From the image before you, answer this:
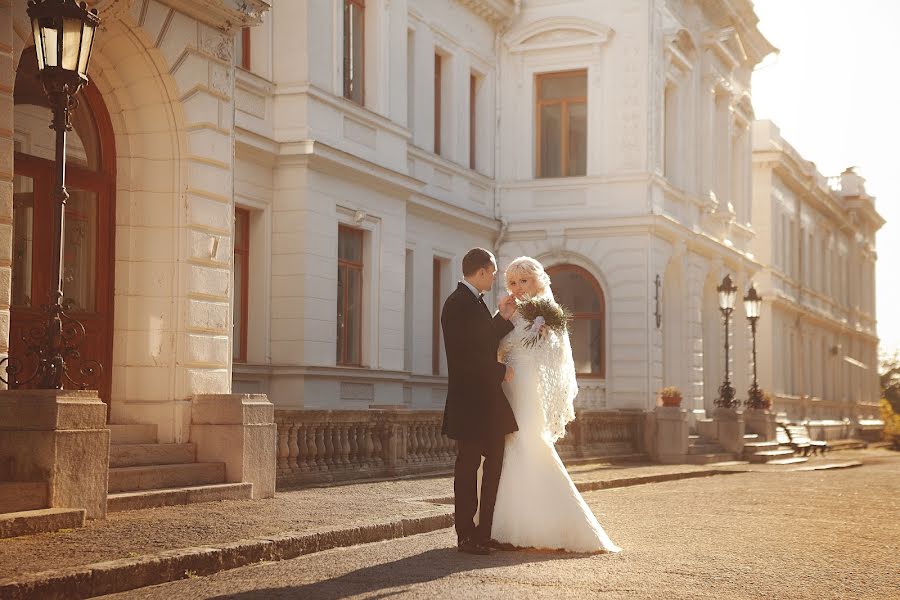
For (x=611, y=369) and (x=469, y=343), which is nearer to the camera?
(x=469, y=343)

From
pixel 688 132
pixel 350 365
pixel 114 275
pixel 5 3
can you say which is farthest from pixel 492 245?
pixel 5 3

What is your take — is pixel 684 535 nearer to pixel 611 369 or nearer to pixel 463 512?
pixel 463 512

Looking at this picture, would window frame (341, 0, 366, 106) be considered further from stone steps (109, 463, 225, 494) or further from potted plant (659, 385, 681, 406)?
stone steps (109, 463, 225, 494)

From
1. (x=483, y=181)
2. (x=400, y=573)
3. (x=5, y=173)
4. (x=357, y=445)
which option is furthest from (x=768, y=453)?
(x=400, y=573)

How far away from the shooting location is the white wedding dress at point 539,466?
9.84 m

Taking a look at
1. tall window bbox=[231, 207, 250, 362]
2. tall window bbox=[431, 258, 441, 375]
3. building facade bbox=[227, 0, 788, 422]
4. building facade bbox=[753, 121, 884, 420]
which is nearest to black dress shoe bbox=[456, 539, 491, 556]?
building facade bbox=[227, 0, 788, 422]

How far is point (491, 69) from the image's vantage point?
31.5 m

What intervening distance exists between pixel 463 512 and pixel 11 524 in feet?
10.0

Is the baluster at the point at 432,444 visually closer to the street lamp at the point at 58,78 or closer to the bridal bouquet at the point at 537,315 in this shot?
the street lamp at the point at 58,78

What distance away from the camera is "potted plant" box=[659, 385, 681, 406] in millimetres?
28062

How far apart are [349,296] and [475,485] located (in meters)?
14.0

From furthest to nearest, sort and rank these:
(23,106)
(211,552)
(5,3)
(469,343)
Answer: (23,106) < (5,3) < (469,343) < (211,552)

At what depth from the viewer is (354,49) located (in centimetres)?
2392

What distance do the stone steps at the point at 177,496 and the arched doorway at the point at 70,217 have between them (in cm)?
164
